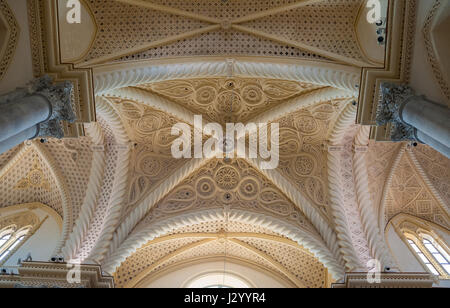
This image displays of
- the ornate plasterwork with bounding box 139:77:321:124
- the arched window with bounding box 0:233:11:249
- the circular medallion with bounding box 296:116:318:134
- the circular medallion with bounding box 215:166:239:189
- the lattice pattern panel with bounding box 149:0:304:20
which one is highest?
the lattice pattern panel with bounding box 149:0:304:20

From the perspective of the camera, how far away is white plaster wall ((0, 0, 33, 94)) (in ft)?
17.9

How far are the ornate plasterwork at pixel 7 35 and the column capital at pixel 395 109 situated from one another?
218 inches

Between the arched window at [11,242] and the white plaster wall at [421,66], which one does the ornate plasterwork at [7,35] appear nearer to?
the arched window at [11,242]

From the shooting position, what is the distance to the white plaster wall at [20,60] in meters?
5.47

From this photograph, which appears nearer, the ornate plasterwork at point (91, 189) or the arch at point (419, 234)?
the ornate plasterwork at point (91, 189)

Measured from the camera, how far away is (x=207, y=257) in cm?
1079

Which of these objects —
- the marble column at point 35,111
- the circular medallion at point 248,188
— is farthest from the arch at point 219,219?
the marble column at point 35,111

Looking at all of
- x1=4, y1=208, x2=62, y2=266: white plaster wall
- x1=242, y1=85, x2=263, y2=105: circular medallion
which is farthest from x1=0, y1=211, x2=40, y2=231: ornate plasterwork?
x1=242, y1=85, x2=263, y2=105: circular medallion

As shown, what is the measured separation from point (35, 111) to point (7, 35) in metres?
1.27

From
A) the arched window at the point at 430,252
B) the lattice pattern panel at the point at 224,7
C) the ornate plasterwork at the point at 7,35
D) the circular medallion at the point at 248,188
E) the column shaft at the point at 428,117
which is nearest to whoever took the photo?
the column shaft at the point at 428,117

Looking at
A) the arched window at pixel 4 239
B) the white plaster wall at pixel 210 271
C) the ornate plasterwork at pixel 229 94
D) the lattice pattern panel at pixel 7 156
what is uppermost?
the ornate plasterwork at pixel 229 94

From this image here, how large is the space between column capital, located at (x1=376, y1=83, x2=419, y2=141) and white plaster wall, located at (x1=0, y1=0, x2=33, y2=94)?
5359 mm

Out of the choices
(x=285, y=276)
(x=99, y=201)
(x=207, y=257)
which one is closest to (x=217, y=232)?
(x=207, y=257)

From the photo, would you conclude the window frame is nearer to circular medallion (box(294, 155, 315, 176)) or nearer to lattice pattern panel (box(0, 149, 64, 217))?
lattice pattern panel (box(0, 149, 64, 217))
